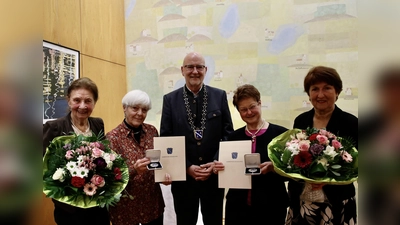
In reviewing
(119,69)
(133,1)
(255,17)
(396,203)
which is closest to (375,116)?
(396,203)

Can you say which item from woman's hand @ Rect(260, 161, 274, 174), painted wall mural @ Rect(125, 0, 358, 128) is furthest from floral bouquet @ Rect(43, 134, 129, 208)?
painted wall mural @ Rect(125, 0, 358, 128)

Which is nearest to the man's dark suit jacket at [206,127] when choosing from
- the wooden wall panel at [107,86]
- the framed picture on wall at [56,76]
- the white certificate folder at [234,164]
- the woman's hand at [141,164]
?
the white certificate folder at [234,164]

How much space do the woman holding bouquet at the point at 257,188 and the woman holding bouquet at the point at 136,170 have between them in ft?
1.74

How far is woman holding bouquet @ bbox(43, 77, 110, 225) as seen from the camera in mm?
1929

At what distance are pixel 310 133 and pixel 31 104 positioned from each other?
1.77 m

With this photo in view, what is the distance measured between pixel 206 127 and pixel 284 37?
2.21 metres

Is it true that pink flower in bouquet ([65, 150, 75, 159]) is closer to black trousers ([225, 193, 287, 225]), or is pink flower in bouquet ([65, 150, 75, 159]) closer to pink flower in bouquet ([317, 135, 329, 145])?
black trousers ([225, 193, 287, 225])

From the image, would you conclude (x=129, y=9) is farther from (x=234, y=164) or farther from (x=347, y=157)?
(x=347, y=157)

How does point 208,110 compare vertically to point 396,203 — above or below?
above

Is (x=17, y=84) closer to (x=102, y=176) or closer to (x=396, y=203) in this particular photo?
(x=396, y=203)

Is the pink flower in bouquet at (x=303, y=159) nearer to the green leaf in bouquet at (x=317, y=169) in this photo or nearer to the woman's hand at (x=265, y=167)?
the green leaf in bouquet at (x=317, y=169)

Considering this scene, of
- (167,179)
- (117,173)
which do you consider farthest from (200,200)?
(117,173)

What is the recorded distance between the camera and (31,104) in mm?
340

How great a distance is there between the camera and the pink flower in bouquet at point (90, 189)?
174cm
